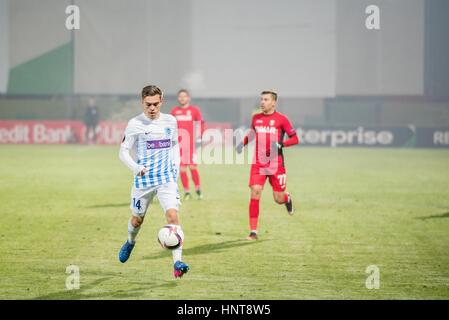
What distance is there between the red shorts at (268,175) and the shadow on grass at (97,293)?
4.02m

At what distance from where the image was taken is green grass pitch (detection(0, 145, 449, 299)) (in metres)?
9.02

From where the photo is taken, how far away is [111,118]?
41938mm

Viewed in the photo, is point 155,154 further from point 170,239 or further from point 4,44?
point 4,44

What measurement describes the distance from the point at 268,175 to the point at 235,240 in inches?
50.2

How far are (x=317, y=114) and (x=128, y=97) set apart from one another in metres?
9.51

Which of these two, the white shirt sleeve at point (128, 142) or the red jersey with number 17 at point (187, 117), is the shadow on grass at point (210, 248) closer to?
the white shirt sleeve at point (128, 142)

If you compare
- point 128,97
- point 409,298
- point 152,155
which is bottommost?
point 409,298

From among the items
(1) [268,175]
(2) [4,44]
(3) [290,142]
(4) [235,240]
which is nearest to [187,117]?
(1) [268,175]

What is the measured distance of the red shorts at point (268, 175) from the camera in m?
12.9

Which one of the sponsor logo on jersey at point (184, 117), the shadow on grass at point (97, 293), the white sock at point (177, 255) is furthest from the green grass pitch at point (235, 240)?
the sponsor logo on jersey at point (184, 117)

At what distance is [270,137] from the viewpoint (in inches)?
512
